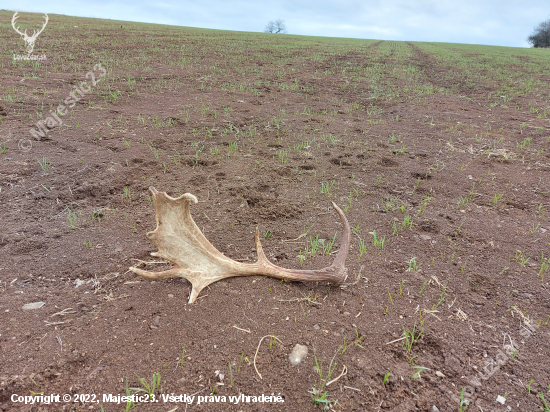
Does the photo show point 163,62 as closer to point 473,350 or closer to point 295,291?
point 295,291

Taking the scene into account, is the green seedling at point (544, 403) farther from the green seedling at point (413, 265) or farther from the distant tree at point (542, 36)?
the distant tree at point (542, 36)

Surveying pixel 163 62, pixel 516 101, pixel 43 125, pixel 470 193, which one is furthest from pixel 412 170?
pixel 163 62

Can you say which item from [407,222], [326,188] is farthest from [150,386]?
[326,188]

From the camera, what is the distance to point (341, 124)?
575 centimetres

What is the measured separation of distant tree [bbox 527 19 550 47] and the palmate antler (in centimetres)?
6412

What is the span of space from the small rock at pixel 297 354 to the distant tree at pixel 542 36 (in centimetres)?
6457

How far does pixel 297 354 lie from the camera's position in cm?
173

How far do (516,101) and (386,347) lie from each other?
8.57 metres

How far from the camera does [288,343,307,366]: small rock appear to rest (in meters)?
1.69

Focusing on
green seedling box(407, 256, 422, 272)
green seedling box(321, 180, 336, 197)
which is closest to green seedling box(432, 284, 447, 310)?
green seedling box(407, 256, 422, 272)

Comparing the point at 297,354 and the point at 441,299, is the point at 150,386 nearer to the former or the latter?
the point at 297,354

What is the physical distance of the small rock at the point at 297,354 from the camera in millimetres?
1692

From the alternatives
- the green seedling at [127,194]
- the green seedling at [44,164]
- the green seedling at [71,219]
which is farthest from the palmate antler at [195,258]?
the green seedling at [44,164]

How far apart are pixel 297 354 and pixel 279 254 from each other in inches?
35.8
